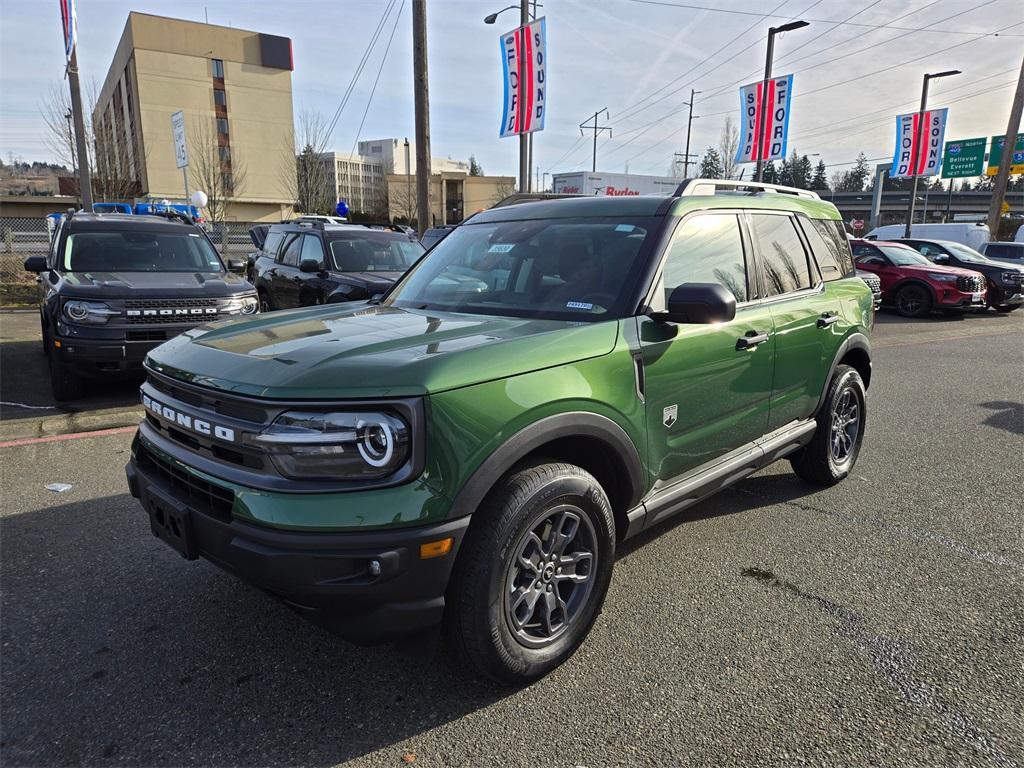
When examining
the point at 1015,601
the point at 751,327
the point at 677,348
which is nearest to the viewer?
the point at 677,348

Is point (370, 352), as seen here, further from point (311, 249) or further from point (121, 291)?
point (311, 249)

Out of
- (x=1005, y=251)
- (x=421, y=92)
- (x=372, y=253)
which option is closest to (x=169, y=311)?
(x=372, y=253)

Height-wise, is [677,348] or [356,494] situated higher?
[677,348]

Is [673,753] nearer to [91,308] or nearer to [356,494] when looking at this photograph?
[356,494]

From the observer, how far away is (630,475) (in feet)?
9.35

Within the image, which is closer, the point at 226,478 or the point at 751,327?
the point at 226,478

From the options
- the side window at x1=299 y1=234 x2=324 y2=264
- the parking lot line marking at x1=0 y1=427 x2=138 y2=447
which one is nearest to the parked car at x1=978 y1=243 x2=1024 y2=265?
the side window at x1=299 y1=234 x2=324 y2=264

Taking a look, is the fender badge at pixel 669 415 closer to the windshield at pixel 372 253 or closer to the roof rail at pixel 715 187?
the roof rail at pixel 715 187

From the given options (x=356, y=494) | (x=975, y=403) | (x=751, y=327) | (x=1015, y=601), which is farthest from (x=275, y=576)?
(x=975, y=403)

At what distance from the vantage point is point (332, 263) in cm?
933

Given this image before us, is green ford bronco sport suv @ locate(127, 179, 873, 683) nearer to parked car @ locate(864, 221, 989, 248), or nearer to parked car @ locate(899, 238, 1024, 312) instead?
parked car @ locate(899, 238, 1024, 312)

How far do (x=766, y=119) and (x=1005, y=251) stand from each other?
8286 millimetres

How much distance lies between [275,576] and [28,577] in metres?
2.10

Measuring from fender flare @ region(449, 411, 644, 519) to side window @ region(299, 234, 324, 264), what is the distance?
740 centimetres
